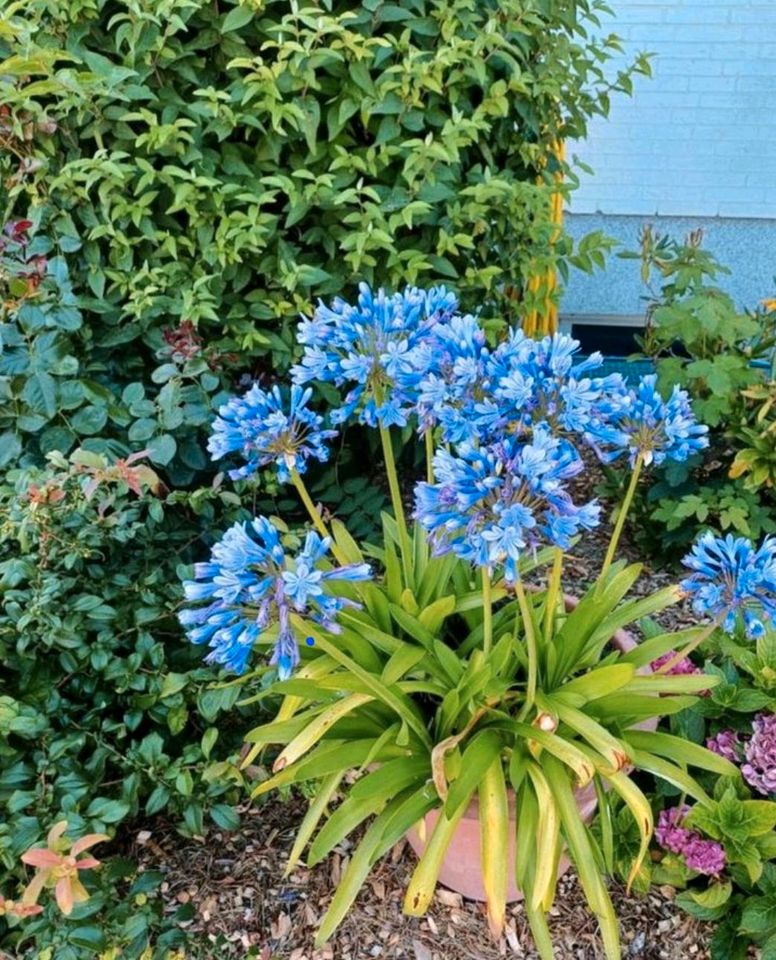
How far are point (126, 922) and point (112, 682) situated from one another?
21.6 inches

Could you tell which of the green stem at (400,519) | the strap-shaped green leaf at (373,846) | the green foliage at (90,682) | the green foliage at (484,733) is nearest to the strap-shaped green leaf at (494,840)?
the green foliage at (484,733)

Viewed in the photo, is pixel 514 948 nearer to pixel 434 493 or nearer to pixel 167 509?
pixel 434 493

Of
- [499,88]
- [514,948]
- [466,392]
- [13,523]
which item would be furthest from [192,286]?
[514,948]

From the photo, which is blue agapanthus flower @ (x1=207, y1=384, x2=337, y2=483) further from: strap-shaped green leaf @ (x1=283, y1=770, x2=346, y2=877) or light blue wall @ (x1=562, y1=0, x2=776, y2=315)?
light blue wall @ (x1=562, y1=0, x2=776, y2=315)

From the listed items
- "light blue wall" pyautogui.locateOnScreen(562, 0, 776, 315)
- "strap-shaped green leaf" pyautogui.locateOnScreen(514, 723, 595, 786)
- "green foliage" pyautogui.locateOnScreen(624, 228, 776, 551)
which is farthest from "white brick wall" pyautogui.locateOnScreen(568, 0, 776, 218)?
"strap-shaped green leaf" pyautogui.locateOnScreen(514, 723, 595, 786)

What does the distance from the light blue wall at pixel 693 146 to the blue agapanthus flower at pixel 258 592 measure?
373 centimetres

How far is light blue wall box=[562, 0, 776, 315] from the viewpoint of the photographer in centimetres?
404

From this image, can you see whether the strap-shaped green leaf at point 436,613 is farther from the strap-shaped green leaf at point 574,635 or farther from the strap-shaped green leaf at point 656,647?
the strap-shaped green leaf at point 656,647

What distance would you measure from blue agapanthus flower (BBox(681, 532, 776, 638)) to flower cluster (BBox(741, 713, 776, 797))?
45 centimetres

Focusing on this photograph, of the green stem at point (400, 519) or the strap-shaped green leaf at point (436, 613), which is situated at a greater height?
the green stem at point (400, 519)

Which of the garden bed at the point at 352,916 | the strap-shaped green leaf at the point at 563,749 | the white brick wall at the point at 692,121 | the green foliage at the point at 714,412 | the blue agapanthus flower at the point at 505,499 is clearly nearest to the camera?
the blue agapanthus flower at the point at 505,499

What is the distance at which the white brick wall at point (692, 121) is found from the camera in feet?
13.2

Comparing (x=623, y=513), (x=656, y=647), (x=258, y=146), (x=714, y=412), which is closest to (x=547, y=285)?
(x=714, y=412)

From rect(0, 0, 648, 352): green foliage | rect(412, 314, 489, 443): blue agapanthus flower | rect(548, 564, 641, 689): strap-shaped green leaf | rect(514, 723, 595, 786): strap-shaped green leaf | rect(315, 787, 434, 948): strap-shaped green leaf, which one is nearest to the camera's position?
rect(412, 314, 489, 443): blue agapanthus flower
